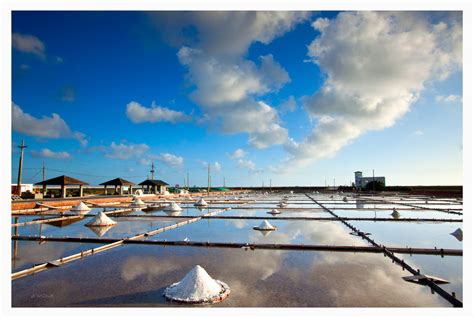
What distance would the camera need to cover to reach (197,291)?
3.67m

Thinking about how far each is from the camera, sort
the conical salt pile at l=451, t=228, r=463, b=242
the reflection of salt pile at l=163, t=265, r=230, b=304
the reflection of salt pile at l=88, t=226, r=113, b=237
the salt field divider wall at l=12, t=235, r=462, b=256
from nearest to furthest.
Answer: the reflection of salt pile at l=163, t=265, r=230, b=304, the salt field divider wall at l=12, t=235, r=462, b=256, the conical salt pile at l=451, t=228, r=463, b=242, the reflection of salt pile at l=88, t=226, r=113, b=237

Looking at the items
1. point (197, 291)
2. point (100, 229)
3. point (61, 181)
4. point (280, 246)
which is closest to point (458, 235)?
point (280, 246)

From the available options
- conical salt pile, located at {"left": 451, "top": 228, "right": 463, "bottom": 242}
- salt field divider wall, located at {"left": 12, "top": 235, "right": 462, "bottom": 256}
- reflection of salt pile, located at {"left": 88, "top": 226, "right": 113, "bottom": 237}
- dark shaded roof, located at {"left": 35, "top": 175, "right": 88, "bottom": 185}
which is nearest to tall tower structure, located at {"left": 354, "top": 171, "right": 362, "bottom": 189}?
dark shaded roof, located at {"left": 35, "top": 175, "right": 88, "bottom": 185}

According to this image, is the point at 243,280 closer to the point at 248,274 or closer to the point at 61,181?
the point at 248,274

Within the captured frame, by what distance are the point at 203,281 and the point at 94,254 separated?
3411 mm

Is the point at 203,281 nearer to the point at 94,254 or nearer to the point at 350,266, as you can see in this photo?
the point at 350,266

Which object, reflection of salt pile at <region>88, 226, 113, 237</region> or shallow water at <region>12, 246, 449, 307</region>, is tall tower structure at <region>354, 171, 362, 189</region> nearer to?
reflection of salt pile at <region>88, 226, 113, 237</region>

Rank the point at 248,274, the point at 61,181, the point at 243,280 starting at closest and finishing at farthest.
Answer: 1. the point at 243,280
2. the point at 248,274
3. the point at 61,181

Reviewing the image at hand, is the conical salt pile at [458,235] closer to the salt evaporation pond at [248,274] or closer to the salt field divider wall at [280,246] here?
the salt evaporation pond at [248,274]

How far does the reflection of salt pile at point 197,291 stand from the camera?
3615 millimetres

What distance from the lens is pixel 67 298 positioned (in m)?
3.76

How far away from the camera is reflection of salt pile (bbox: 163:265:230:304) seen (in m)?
3.62

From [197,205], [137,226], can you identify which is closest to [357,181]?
[197,205]

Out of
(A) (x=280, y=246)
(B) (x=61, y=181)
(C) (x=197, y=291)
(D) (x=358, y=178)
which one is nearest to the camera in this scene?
(C) (x=197, y=291)
